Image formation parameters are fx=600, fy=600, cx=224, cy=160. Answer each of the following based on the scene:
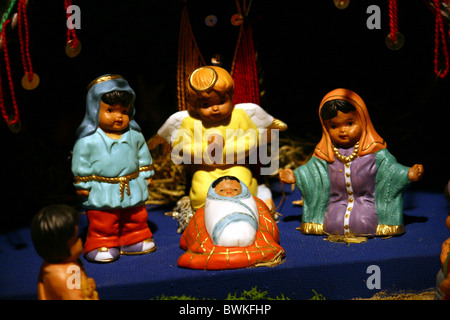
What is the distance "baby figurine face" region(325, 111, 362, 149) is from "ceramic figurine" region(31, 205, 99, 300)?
179 centimetres

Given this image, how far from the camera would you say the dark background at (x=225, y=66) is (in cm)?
463

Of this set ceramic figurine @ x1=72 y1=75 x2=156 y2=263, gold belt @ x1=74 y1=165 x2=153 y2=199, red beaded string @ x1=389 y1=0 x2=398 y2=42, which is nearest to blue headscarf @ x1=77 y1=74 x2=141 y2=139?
ceramic figurine @ x1=72 y1=75 x2=156 y2=263

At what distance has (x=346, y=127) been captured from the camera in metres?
3.67

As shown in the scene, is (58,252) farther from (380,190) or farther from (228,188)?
(380,190)

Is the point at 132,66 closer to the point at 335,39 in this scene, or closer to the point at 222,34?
the point at 222,34

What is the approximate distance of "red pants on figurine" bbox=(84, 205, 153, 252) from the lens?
3506 mm

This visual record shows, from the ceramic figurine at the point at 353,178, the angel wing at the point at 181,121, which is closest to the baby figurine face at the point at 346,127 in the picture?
the ceramic figurine at the point at 353,178

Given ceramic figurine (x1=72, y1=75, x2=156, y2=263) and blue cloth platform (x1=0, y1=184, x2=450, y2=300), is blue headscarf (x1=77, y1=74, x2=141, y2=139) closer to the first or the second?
ceramic figurine (x1=72, y1=75, x2=156, y2=263)

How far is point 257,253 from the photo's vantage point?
10.7 ft

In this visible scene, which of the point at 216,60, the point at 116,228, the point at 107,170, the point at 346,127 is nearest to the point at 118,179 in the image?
the point at 107,170

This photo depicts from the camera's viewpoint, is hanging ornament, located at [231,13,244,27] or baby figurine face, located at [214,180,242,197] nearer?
baby figurine face, located at [214,180,242,197]

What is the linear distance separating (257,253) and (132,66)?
2.50 m

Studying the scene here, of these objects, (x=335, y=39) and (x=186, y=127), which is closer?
(x=186, y=127)
